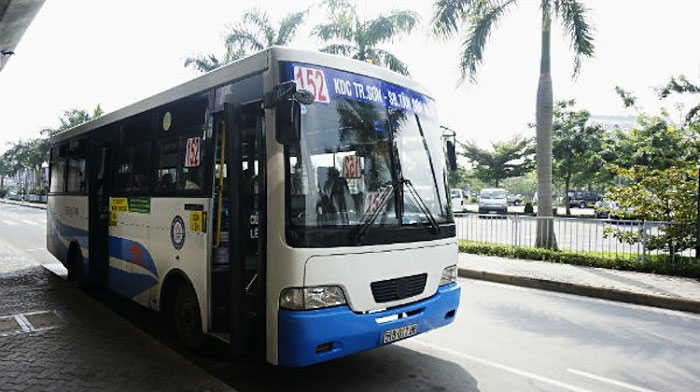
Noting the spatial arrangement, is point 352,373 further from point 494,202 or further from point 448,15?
point 494,202

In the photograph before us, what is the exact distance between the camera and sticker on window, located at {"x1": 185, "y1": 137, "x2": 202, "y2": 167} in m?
4.97

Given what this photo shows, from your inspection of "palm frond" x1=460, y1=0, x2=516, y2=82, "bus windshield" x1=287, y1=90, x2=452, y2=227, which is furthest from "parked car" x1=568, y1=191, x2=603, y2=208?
"bus windshield" x1=287, y1=90, x2=452, y2=227

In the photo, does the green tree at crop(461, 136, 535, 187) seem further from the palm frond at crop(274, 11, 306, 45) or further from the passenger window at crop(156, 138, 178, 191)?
the passenger window at crop(156, 138, 178, 191)

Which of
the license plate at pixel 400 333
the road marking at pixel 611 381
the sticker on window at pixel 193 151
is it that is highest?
the sticker on window at pixel 193 151

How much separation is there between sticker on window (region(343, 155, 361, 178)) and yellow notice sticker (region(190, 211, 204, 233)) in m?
1.53

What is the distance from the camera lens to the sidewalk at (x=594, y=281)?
25.6ft

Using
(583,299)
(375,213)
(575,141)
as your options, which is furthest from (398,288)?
(575,141)

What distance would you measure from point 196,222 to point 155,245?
3.84 feet

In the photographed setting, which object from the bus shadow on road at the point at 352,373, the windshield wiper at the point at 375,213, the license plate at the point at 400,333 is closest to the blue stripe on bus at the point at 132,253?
the bus shadow on road at the point at 352,373

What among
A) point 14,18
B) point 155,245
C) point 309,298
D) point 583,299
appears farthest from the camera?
point 14,18

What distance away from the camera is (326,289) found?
3926mm

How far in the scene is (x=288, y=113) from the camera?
3.75 m

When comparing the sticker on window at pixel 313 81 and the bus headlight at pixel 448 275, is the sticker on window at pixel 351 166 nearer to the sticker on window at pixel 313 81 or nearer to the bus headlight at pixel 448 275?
the sticker on window at pixel 313 81

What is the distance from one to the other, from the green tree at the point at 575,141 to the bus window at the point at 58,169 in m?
27.7
